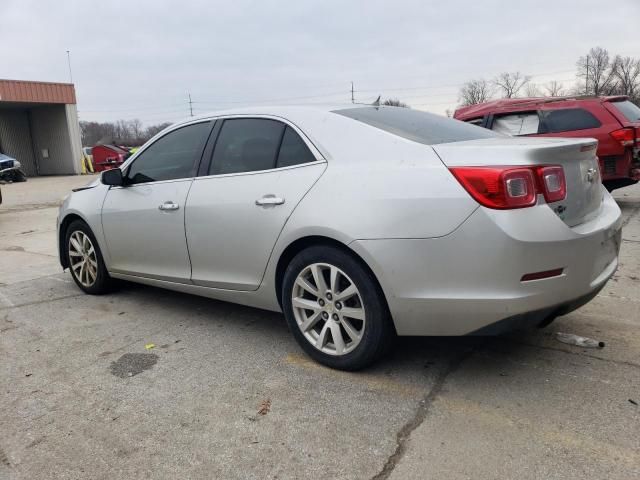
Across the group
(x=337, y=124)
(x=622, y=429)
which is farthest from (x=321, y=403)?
(x=337, y=124)

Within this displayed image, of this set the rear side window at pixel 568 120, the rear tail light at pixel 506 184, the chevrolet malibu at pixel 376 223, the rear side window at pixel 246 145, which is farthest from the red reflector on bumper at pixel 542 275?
the rear side window at pixel 568 120

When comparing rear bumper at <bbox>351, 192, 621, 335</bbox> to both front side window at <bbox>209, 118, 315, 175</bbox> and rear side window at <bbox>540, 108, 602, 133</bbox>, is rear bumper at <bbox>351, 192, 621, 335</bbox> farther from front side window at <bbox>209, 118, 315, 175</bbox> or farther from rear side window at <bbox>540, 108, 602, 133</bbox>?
rear side window at <bbox>540, 108, 602, 133</bbox>

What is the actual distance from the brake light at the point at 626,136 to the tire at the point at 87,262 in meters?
7.01

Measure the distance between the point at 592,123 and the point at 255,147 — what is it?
253 inches

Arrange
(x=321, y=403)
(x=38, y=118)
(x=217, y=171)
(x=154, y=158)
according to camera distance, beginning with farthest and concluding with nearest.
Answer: (x=38, y=118) → (x=154, y=158) → (x=217, y=171) → (x=321, y=403)

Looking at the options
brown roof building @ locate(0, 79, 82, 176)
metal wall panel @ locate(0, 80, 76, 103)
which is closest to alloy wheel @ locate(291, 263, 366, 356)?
metal wall panel @ locate(0, 80, 76, 103)

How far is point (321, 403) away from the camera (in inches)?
109

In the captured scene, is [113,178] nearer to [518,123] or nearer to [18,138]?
[518,123]

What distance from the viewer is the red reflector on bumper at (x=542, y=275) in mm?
2496

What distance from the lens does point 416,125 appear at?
3.32 m

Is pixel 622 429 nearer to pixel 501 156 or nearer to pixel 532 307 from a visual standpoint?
pixel 532 307

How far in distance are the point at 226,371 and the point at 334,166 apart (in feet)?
4.53

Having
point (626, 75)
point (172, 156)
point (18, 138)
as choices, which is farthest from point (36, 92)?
point (626, 75)

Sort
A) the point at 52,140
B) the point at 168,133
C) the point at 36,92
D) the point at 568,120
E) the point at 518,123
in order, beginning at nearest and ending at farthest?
the point at 168,133 < the point at 568,120 < the point at 518,123 < the point at 36,92 < the point at 52,140
